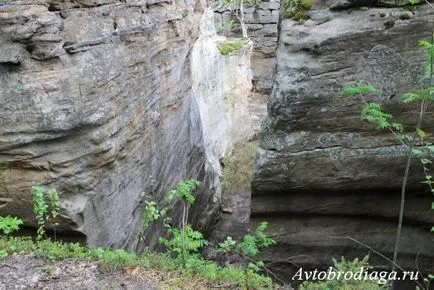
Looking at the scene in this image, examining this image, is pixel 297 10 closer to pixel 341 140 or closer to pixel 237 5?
pixel 341 140

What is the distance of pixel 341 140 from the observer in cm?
580

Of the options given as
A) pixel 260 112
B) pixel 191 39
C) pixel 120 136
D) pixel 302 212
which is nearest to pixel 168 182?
pixel 120 136

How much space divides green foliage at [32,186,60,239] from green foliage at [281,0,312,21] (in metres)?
3.39

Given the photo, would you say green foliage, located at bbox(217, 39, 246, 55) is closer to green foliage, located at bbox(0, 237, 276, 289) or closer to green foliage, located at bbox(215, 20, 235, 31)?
green foliage, located at bbox(215, 20, 235, 31)

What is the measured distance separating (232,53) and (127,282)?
32.5ft

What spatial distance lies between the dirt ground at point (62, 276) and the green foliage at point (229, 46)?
9.10 m

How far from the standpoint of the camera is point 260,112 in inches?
616

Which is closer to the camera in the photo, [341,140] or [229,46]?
[341,140]

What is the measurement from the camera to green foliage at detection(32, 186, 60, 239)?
484cm

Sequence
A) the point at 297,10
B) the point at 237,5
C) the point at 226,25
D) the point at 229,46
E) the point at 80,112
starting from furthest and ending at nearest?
the point at 237,5 < the point at 226,25 < the point at 229,46 < the point at 297,10 < the point at 80,112

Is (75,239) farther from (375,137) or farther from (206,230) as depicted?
(206,230)

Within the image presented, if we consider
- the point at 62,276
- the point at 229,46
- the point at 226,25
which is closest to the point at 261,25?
the point at 226,25

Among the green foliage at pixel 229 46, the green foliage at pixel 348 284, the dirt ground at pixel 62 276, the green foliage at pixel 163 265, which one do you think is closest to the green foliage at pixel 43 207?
the green foliage at pixel 163 265

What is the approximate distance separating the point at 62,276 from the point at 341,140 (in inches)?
133
